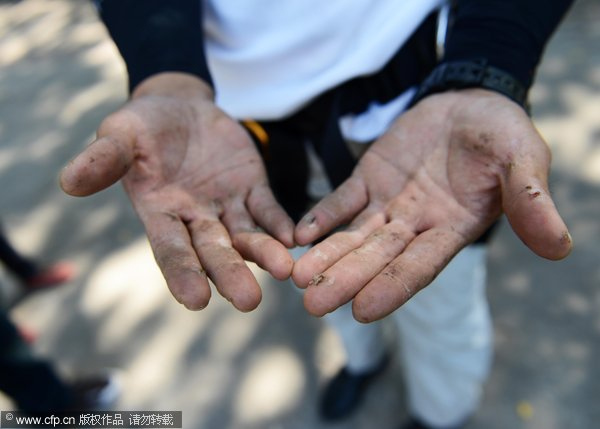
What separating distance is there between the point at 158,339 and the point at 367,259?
1.23 metres

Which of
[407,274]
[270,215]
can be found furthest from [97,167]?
[407,274]

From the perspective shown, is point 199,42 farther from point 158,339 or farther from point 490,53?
point 158,339

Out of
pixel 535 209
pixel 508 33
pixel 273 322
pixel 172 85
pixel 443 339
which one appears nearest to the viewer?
pixel 535 209

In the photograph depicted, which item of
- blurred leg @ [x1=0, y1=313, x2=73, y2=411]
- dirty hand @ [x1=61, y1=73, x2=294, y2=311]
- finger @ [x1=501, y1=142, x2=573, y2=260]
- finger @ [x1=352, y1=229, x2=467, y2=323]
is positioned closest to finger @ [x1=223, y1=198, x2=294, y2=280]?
dirty hand @ [x1=61, y1=73, x2=294, y2=311]

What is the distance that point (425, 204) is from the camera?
0.90 metres

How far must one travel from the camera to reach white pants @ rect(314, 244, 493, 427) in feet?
3.76

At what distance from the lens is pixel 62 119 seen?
293 cm

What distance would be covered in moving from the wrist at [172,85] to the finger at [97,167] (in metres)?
0.18

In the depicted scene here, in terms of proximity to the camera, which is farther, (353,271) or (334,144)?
(334,144)

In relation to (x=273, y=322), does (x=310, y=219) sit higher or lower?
higher

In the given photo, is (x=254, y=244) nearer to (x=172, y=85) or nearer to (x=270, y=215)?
(x=270, y=215)

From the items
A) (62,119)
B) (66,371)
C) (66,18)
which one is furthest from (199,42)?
(66,18)

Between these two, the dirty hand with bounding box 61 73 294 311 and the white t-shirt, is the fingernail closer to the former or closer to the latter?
the dirty hand with bounding box 61 73 294 311

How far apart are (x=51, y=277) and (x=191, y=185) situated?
1397 mm
